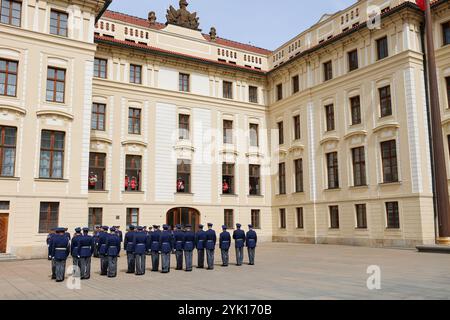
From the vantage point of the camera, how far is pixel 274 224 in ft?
112

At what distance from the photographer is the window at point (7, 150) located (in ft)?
70.0

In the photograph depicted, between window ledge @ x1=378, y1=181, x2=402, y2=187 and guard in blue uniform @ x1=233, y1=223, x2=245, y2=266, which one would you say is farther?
window ledge @ x1=378, y1=181, x2=402, y2=187

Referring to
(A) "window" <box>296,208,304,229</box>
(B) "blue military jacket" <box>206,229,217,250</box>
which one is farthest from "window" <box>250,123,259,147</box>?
(B) "blue military jacket" <box>206,229,217,250</box>

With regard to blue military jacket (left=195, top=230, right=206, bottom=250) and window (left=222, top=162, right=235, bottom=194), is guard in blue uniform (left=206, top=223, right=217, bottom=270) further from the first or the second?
window (left=222, top=162, right=235, bottom=194)

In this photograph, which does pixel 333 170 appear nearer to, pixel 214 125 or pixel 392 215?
pixel 392 215

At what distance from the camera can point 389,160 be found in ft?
84.8

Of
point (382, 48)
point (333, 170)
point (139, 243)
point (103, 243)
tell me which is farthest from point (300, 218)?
point (103, 243)

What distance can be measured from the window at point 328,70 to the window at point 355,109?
2.75 metres

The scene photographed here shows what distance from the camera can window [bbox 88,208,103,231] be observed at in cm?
2716

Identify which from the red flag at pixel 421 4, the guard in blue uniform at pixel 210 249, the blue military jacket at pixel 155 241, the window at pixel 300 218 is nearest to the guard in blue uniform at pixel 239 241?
the guard in blue uniform at pixel 210 249

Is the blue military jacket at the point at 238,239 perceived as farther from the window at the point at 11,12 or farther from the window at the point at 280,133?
the window at the point at 280,133

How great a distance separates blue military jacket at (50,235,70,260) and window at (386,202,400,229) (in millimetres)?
18680
